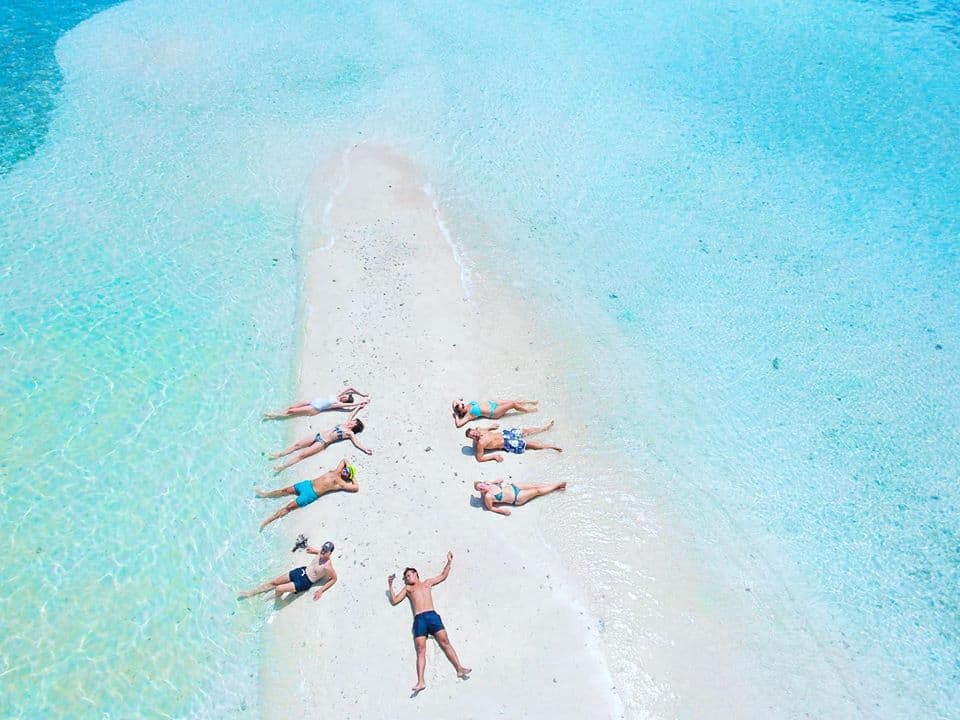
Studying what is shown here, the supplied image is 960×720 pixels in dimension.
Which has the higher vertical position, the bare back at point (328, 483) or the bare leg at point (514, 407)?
the bare leg at point (514, 407)

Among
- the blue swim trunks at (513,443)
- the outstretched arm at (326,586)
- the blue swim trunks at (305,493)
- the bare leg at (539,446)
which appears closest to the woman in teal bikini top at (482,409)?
the blue swim trunks at (513,443)

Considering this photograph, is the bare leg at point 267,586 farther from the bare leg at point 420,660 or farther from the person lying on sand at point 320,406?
the person lying on sand at point 320,406

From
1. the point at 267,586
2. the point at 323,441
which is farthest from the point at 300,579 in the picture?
the point at 323,441

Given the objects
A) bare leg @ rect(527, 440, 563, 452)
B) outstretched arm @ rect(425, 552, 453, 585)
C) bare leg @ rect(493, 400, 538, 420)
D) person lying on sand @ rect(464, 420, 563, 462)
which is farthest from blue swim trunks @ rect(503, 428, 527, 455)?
outstretched arm @ rect(425, 552, 453, 585)

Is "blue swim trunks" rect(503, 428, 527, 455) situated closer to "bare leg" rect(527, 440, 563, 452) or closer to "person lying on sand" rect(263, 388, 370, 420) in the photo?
"bare leg" rect(527, 440, 563, 452)

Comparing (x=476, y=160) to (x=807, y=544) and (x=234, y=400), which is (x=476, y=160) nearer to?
(x=234, y=400)

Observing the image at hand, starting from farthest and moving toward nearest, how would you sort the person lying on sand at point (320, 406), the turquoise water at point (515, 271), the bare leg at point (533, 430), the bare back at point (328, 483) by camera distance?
the person lying on sand at point (320, 406), the bare leg at point (533, 430), the bare back at point (328, 483), the turquoise water at point (515, 271)
